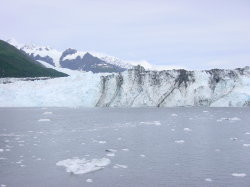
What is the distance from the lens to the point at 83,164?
17016mm

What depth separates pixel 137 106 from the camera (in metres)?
59.7

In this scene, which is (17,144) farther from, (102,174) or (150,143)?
(102,174)

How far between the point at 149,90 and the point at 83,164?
41.9m

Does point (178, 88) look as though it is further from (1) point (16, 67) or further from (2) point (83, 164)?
(1) point (16, 67)

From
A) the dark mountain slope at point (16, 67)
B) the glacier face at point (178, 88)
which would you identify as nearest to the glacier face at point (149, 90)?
the glacier face at point (178, 88)

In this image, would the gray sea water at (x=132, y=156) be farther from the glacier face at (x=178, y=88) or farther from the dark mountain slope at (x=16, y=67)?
the dark mountain slope at (x=16, y=67)

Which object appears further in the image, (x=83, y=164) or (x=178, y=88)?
(x=178, y=88)

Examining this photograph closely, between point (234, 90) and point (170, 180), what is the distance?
43.7 m

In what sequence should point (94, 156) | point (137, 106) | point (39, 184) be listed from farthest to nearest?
point (137, 106)
point (94, 156)
point (39, 184)

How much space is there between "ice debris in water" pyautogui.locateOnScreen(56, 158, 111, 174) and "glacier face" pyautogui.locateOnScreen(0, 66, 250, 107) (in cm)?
4062

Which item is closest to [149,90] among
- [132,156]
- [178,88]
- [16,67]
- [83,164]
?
[178,88]

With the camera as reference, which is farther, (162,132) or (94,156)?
(162,132)

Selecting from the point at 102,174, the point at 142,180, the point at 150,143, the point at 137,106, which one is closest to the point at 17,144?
the point at 150,143

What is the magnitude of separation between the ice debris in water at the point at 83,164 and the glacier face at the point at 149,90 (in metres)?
40.6
